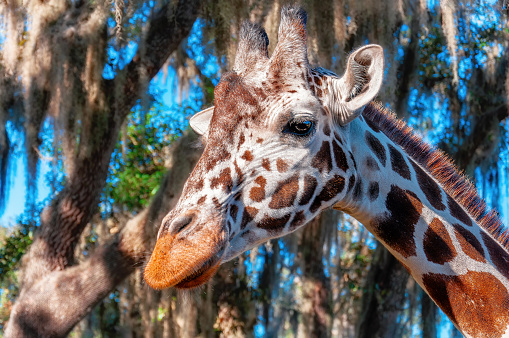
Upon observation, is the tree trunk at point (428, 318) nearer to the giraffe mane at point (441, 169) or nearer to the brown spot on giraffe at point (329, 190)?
the giraffe mane at point (441, 169)

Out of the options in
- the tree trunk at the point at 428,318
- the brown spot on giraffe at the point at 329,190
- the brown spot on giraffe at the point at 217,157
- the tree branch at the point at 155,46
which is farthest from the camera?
the tree trunk at the point at 428,318

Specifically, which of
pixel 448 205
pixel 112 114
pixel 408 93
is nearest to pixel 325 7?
pixel 408 93

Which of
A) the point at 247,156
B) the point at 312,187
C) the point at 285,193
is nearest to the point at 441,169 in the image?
the point at 312,187

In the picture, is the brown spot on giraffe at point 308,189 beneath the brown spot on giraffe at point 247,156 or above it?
beneath

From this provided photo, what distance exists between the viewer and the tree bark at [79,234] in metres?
5.60

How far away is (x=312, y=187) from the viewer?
6.98ft

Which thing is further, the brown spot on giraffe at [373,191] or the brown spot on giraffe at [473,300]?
the brown spot on giraffe at [373,191]

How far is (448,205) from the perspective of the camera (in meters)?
2.42

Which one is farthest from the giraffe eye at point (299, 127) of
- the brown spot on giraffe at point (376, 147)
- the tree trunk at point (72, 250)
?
the tree trunk at point (72, 250)

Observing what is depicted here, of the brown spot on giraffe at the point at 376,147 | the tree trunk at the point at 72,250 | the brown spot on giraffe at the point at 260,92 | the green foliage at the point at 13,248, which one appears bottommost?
the brown spot on giraffe at the point at 376,147

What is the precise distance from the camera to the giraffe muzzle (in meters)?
1.82

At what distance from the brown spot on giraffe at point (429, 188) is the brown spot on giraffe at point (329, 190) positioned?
430 millimetres

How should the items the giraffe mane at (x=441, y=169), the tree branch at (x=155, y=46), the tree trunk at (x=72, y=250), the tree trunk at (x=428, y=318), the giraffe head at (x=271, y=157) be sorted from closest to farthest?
1. the giraffe head at (x=271, y=157)
2. the giraffe mane at (x=441, y=169)
3. the tree trunk at (x=72, y=250)
4. the tree branch at (x=155, y=46)
5. the tree trunk at (x=428, y=318)

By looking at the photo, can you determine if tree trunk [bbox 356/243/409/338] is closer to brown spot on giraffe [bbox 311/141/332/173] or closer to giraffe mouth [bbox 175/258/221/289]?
brown spot on giraffe [bbox 311/141/332/173]
